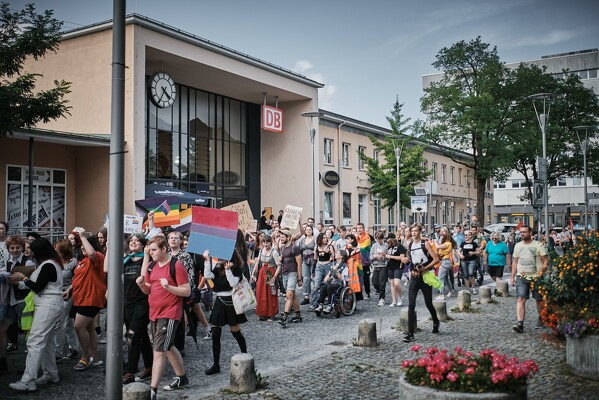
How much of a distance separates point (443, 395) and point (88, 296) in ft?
17.3

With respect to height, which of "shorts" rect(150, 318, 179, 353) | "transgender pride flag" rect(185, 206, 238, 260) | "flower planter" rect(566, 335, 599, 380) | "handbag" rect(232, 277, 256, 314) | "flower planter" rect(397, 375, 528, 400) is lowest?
"flower planter" rect(566, 335, 599, 380)

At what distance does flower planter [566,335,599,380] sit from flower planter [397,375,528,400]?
10.0ft

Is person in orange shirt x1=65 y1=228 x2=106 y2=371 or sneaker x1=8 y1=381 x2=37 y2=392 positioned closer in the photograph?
sneaker x1=8 y1=381 x2=37 y2=392

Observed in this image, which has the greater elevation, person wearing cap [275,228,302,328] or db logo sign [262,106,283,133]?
db logo sign [262,106,283,133]

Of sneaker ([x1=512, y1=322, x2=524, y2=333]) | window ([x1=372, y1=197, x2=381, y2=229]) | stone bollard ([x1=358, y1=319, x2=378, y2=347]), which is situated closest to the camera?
stone bollard ([x1=358, y1=319, x2=378, y2=347])

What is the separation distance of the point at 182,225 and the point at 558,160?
40.4 metres

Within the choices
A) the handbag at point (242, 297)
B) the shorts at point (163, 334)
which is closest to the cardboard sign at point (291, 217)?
the handbag at point (242, 297)

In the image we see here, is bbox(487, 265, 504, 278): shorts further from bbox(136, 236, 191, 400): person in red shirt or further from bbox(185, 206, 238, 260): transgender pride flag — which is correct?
bbox(136, 236, 191, 400): person in red shirt

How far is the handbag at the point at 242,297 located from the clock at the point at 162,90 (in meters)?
18.9

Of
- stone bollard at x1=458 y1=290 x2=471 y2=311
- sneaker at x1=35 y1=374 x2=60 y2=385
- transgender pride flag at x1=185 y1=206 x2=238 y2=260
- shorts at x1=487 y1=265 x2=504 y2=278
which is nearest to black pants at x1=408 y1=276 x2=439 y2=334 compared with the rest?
stone bollard at x1=458 y1=290 x2=471 y2=311

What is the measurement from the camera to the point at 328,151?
37750 millimetres

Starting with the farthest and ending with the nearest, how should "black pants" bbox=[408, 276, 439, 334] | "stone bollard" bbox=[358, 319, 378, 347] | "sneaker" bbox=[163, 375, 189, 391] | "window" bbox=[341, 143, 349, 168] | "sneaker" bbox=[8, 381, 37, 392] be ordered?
"window" bbox=[341, 143, 349, 168] → "black pants" bbox=[408, 276, 439, 334] → "stone bollard" bbox=[358, 319, 378, 347] → "sneaker" bbox=[163, 375, 189, 391] → "sneaker" bbox=[8, 381, 37, 392]

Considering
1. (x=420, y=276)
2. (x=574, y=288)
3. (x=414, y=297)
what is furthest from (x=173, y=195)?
(x=574, y=288)

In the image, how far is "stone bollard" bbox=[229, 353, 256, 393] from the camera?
703 centimetres
